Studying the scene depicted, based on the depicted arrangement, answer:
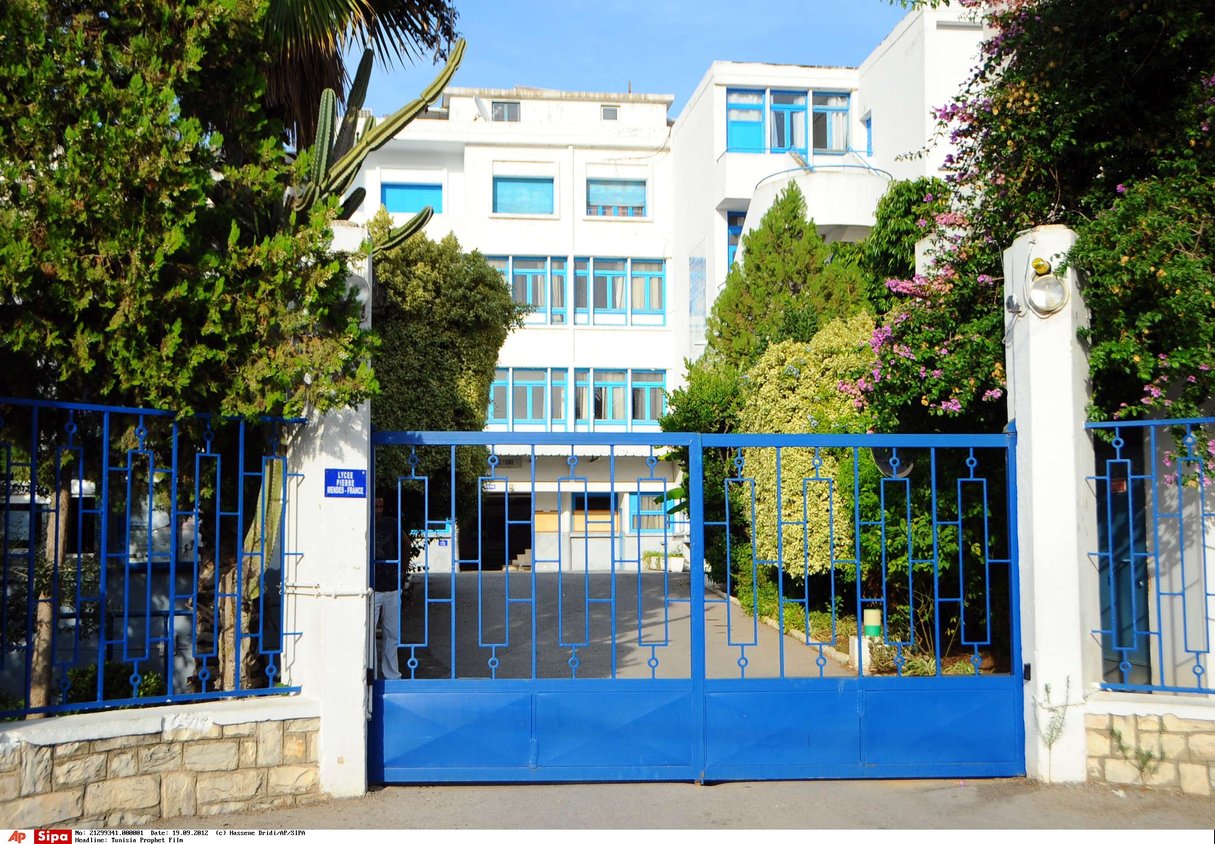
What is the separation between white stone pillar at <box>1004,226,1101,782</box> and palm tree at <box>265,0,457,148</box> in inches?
201

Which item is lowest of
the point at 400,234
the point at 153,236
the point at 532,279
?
the point at 153,236

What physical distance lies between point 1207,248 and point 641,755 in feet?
16.4

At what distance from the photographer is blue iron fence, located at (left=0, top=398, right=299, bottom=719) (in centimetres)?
564

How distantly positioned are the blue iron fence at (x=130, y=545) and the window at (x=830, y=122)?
2391cm

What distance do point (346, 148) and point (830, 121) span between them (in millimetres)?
23414

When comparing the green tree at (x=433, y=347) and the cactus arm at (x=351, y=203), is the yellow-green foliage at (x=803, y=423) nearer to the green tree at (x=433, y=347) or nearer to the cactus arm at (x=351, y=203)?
the green tree at (x=433, y=347)

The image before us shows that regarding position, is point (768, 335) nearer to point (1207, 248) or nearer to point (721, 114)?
point (721, 114)

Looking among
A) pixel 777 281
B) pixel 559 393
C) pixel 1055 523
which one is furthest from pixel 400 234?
pixel 559 393

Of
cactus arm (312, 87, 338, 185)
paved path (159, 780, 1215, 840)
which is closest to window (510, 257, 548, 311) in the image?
cactus arm (312, 87, 338, 185)

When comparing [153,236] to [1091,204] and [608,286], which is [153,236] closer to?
[1091,204]

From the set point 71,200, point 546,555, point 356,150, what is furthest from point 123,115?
point 546,555

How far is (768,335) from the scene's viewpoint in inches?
776

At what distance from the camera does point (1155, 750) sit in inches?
252

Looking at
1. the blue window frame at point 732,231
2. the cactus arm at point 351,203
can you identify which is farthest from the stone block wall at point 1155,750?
the blue window frame at point 732,231
